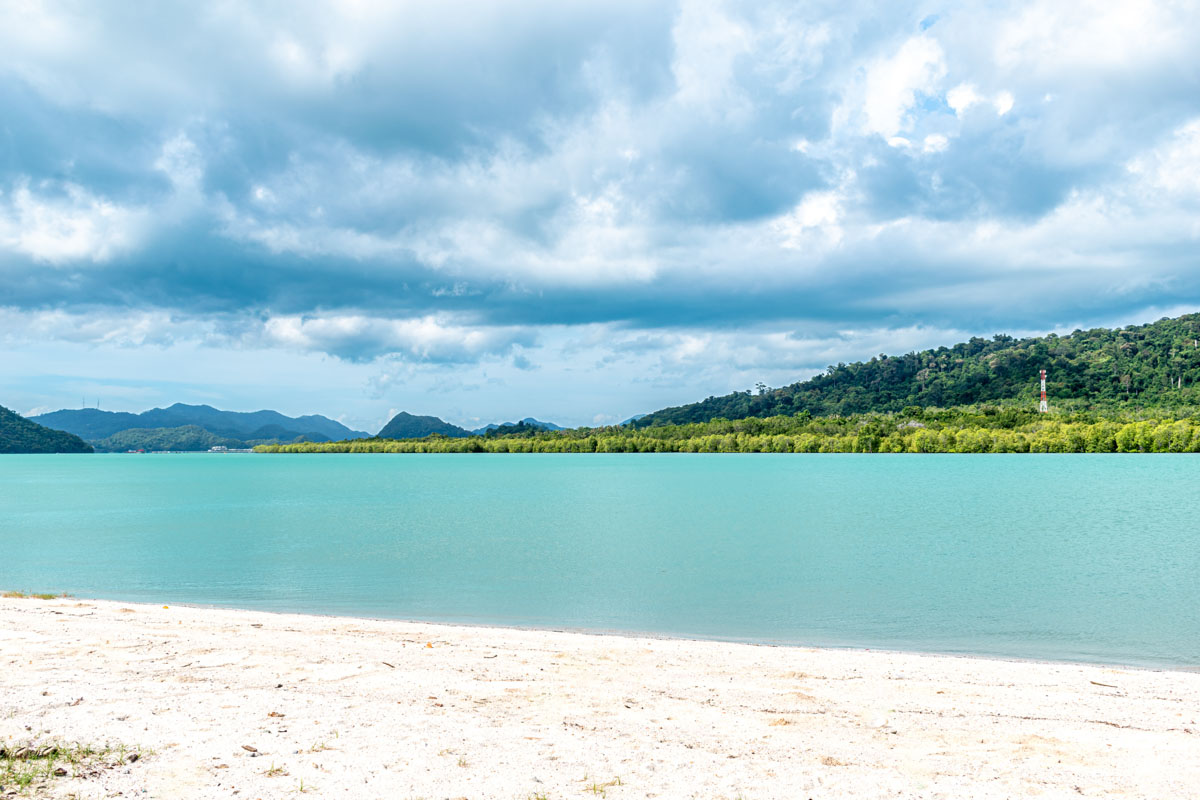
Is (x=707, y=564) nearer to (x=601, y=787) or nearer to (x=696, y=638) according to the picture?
(x=696, y=638)

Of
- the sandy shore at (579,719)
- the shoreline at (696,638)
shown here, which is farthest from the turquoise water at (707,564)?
the sandy shore at (579,719)

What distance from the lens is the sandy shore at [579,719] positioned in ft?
21.9

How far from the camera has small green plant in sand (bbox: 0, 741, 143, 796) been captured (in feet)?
20.5

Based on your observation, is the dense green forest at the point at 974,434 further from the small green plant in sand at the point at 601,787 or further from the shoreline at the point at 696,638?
the small green plant in sand at the point at 601,787

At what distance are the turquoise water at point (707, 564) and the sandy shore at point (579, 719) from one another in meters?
4.16

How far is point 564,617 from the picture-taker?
60.0ft

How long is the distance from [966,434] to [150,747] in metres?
170

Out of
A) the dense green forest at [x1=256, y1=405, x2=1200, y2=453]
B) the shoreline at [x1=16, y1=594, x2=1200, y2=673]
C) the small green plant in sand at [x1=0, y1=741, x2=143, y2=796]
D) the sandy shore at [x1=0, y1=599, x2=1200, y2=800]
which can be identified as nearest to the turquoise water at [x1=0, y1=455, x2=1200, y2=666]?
the shoreline at [x1=16, y1=594, x2=1200, y2=673]

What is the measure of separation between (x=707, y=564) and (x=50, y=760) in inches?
817

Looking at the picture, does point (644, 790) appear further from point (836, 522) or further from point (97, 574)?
point (836, 522)

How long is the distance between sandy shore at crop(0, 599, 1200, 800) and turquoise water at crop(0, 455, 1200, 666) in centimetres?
416

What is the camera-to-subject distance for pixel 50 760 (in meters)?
6.69

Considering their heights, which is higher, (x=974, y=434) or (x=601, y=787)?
(x=974, y=434)

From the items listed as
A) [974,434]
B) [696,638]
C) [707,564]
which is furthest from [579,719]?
[974,434]
